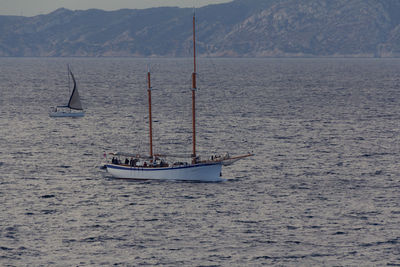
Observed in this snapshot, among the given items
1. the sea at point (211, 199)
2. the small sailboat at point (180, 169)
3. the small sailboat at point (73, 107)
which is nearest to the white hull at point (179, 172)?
the small sailboat at point (180, 169)

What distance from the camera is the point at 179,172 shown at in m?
69.9

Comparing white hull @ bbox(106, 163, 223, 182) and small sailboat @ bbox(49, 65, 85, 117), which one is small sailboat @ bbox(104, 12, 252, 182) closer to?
white hull @ bbox(106, 163, 223, 182)

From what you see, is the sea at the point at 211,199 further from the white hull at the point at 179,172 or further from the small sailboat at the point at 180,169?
the small sailboat at the point at 180,169

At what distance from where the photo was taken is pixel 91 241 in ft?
168

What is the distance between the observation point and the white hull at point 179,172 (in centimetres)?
6956

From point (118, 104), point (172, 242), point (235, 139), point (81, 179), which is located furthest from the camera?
point (118, 104)

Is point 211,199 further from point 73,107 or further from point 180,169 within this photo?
point 73,107

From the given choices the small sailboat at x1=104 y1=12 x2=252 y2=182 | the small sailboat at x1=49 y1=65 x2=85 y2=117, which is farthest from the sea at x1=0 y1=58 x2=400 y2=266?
the small sailboat at x1=49 y1=65 x2=85 y2=117

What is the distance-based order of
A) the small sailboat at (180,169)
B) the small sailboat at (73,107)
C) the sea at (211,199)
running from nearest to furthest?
the sea at (211,199) < the small sailboat at (180,169) < the small sailboat at (73,107)

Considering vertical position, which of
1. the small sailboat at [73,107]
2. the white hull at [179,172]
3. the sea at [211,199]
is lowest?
the sea at [211,199]

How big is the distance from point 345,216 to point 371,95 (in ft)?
447

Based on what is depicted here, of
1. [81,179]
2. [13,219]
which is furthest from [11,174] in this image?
[13,219]

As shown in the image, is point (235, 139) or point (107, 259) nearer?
point (107, 259)

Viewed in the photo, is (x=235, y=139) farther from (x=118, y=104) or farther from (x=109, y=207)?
(x=118, y=104)
